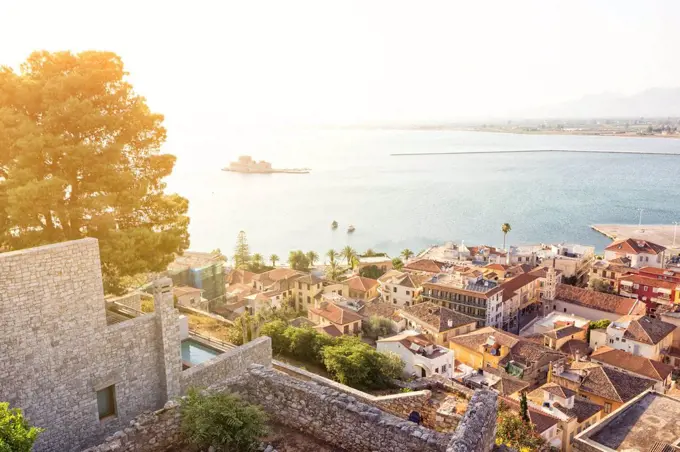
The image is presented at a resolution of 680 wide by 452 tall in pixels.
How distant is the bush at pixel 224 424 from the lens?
563cm

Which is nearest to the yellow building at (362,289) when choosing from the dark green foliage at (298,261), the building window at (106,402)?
the dark green foliage at (298,261)

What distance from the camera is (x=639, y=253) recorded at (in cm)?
4778

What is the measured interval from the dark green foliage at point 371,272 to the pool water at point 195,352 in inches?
1481

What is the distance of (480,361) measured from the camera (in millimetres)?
26406

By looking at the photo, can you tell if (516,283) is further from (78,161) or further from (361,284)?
(78,161)

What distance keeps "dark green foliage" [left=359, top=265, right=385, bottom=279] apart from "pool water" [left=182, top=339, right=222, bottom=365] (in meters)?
37.6

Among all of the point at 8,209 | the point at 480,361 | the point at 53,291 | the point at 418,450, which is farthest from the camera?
the point at 480,361

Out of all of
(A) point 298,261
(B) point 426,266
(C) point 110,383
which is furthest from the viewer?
(A) point 298,261

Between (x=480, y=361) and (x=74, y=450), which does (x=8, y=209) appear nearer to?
(x=74, y=450)

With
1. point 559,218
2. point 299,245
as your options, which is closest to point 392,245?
point 299,245

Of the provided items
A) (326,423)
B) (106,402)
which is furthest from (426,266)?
(326,423)

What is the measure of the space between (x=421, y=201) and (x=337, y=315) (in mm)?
68117

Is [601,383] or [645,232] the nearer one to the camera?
[601,383]

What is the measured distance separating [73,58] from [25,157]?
193 cm
